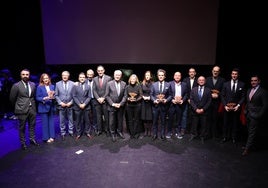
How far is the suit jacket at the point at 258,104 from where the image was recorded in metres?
4.57

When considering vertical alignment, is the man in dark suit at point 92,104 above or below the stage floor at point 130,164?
above

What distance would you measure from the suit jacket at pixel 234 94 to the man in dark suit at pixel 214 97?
19cm

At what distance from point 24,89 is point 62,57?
349 cm

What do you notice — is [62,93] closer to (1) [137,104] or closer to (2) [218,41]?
(1) [137,104]

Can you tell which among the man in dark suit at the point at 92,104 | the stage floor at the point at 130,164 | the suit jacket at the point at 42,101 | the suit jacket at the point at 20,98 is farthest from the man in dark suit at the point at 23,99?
the man in dark suit at the point at 92,104

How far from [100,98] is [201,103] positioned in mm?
2377

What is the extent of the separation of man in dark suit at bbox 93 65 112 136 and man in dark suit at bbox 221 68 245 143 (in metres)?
2.78

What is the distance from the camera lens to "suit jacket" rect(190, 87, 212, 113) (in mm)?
5305

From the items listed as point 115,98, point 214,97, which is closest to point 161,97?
point 115,98

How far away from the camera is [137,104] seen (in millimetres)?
5574

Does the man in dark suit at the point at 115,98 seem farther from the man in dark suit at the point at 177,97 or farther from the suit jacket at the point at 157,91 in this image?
the man in dark suit at the point at 177,97

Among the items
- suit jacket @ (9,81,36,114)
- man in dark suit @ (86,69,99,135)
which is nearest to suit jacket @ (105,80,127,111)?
man in dark suit @ (86,69,99,135)

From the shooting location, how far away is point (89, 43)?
7.99 m

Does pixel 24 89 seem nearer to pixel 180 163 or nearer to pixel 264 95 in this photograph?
pixel 180 163
